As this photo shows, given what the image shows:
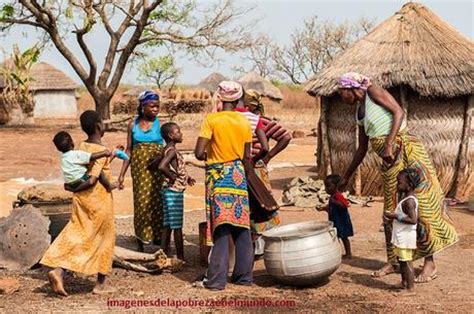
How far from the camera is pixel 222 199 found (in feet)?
17.1

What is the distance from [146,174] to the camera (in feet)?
20.5

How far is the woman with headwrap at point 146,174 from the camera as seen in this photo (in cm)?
625

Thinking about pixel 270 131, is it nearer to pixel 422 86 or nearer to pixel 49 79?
pixel 422 86

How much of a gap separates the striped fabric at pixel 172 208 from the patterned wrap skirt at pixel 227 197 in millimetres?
800

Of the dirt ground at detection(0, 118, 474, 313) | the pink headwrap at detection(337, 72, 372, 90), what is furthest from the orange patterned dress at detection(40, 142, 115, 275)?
the pink headwrap at detection(337, 72, 372, 90)

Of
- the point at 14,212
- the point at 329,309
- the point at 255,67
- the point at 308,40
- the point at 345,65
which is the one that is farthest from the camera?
the point at 255,67

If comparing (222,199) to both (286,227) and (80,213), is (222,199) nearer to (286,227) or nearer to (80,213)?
(286,227)

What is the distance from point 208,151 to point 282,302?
1.26 m

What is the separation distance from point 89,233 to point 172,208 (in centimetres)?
108

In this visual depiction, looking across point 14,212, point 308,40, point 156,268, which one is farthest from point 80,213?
point 308,40

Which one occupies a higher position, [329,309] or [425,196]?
[425,196]

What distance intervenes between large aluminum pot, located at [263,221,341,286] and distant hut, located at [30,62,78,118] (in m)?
32.9

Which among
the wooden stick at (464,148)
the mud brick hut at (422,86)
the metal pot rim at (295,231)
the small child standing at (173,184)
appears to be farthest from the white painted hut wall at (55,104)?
the metal pot rim at (295,231)

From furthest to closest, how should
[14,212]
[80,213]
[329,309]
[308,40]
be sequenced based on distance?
[308,40] < [14,212] < [80,213] < [329,309]
